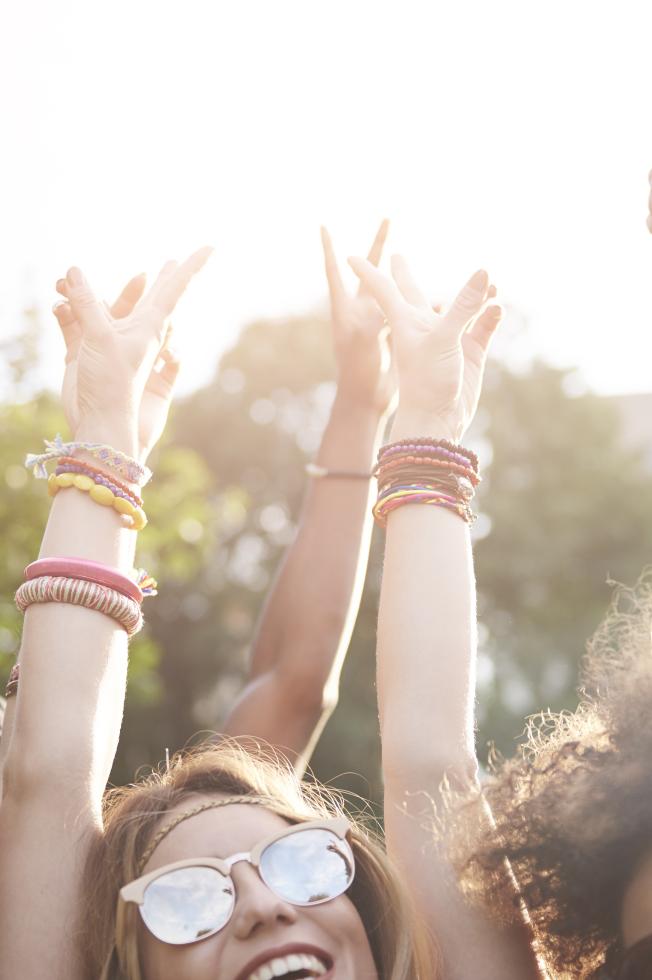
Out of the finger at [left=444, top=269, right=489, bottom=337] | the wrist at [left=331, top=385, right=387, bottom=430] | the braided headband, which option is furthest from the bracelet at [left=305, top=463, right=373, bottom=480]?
the braided headband

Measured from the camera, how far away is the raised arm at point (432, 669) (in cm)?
183

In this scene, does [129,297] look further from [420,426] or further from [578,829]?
[578,829]

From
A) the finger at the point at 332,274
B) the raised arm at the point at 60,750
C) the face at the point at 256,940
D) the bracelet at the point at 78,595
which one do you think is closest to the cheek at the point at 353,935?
the face at the point at 256,940

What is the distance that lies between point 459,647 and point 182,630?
750 inches

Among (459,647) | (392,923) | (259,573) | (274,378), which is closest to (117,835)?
(392,923)

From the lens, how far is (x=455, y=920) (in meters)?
1.85

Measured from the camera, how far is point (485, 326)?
266 centimetres

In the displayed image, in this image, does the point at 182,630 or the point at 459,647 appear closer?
the point at 459,647

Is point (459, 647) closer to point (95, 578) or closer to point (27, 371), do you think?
point (95, 578)

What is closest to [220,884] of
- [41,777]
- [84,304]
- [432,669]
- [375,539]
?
[41,777]

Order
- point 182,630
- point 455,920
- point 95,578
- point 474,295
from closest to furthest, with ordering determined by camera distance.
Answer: point 455,920
point 95,578
point 474,295
point 182,630

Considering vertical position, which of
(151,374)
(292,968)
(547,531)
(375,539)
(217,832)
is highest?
(547,531)

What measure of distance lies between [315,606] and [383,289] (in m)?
0.86

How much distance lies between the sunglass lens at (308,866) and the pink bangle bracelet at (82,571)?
0.55 metres
